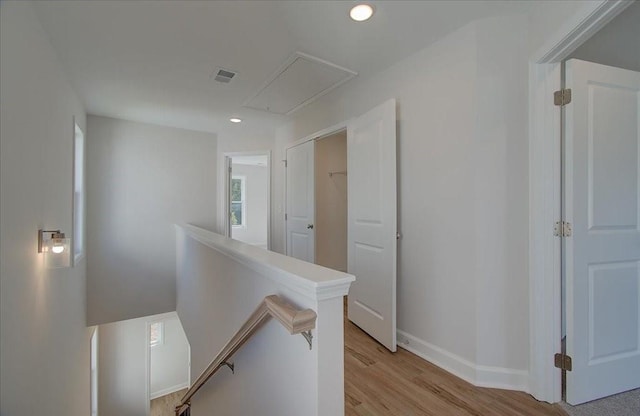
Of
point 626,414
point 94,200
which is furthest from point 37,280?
point 626,414

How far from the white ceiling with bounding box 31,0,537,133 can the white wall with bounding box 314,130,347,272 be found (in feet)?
5.48

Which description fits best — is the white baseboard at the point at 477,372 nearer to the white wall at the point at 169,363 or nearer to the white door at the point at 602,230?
the white door at the point at 602,230

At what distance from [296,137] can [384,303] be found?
2499mm

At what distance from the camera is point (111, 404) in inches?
186

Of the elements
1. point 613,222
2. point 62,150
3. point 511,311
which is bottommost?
point 511,311

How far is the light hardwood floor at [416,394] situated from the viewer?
1.58 metres

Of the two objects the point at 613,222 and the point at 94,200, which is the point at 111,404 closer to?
the point at 94,200

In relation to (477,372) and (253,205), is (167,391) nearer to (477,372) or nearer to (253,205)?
(253,205)

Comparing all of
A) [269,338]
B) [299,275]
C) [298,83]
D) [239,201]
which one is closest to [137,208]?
[298,83]

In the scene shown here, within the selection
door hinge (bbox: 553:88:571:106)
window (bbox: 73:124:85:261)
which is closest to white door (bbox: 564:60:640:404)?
door hinge (bbox: 553:88:571:106)

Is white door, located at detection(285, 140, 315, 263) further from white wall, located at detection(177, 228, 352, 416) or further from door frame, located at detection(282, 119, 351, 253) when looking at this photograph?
white wall, located at detection(177, 228, 352, 416)

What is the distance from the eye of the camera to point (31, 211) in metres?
1.72

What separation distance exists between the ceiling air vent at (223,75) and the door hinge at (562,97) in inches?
95.6

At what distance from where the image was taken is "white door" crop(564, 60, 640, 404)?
1618 millimetres
